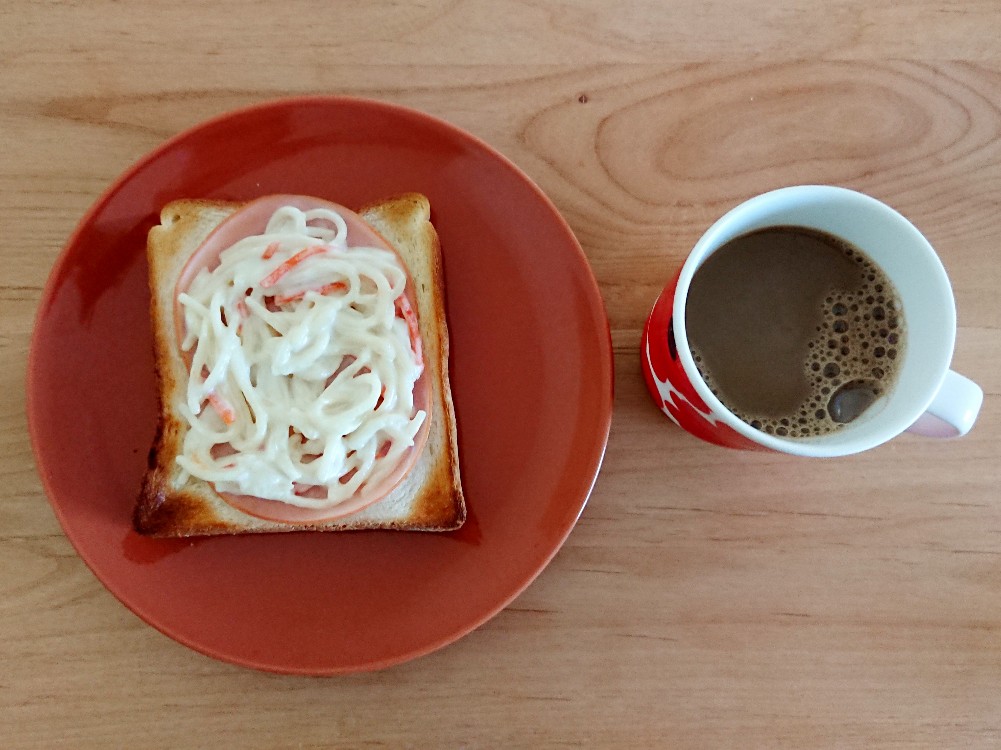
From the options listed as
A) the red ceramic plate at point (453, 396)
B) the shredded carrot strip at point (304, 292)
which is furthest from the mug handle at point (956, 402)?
the shredded carrot strip at point (304, 292)

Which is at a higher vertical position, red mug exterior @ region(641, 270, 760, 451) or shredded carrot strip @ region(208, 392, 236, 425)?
red mug exterior @ region(641, 270, 760, 451)

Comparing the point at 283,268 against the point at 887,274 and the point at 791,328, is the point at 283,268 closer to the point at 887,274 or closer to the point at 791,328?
the point at 791,328

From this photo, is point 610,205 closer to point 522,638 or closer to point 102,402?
point 522,638

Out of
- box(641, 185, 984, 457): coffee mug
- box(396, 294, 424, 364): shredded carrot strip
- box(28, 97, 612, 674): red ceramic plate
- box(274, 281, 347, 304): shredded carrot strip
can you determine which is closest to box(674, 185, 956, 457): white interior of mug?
box(641, 185, 984, 457): coffee mug

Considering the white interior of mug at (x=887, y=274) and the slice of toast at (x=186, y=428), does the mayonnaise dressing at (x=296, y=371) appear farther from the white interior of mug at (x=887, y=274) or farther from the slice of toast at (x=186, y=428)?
the white interior of mug at (x=887, y=274)

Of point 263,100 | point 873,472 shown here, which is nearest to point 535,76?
point 263,100

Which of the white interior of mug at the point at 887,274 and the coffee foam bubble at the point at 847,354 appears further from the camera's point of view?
the coffee foam bubble at the point at 847,354

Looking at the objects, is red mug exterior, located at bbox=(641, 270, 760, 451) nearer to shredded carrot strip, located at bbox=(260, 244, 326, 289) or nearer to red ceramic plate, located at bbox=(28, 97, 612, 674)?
red ceramic plate, located at bbox=(28, 97, 612, 674)
